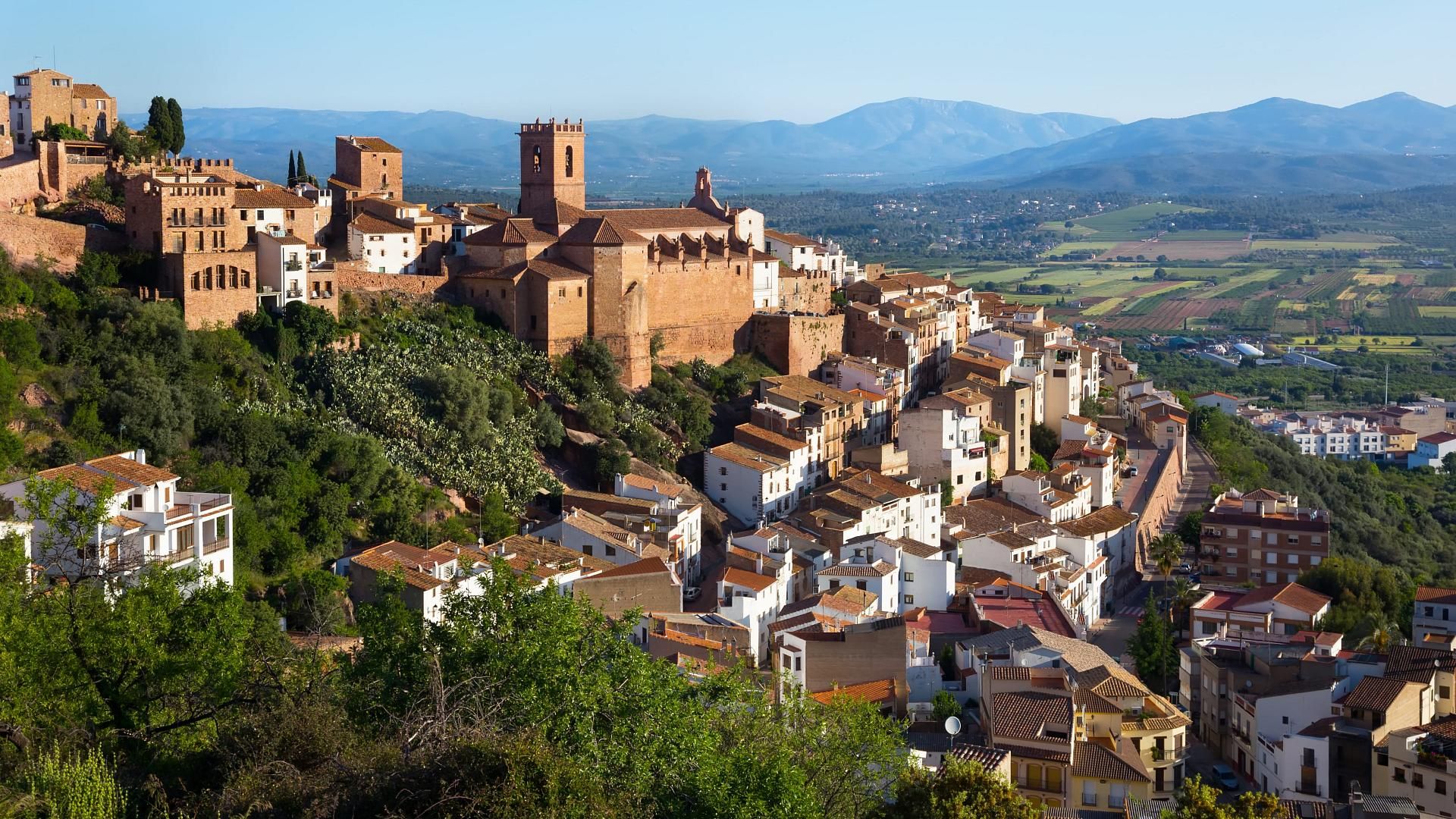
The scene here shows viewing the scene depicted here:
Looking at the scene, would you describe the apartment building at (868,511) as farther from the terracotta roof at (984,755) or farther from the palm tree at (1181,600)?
the terracotta roof at (984,755)

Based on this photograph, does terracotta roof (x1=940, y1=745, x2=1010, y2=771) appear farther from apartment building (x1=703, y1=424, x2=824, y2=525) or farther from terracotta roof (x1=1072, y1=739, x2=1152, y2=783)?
apartment building (x1=703, y1=424, x2=824, y2=525)

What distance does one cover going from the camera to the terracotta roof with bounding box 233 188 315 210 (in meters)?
29.4

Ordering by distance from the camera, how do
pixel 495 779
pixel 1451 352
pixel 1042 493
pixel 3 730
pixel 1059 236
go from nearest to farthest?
pixel 495 779, pixel 3 730, pixel 1042 493, pixel 1451 352, pixel 1059 236

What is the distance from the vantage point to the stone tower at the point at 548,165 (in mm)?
37312

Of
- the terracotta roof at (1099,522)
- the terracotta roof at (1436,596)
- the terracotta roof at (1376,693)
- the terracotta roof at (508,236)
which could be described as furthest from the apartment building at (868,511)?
the terracotta roof at (1376,693)

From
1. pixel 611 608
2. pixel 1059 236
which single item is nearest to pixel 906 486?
pixel 611 608

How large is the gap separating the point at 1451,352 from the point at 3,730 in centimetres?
8347

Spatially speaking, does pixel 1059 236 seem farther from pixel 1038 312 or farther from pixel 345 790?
pixel 345 790

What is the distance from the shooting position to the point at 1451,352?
85.5 meters

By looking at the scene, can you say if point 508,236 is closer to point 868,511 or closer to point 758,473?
point 758,473

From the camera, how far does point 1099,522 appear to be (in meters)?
32.5

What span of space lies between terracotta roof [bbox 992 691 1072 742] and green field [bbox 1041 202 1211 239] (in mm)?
139248

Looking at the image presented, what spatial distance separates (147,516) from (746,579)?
8442 mm

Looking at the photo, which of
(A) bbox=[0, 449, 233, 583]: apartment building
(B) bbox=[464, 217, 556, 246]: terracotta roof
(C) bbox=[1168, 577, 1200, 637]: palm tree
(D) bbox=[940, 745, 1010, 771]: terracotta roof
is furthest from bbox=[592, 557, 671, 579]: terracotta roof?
(B) bbox=[464, 217, 556, 246]: terracotta roof
